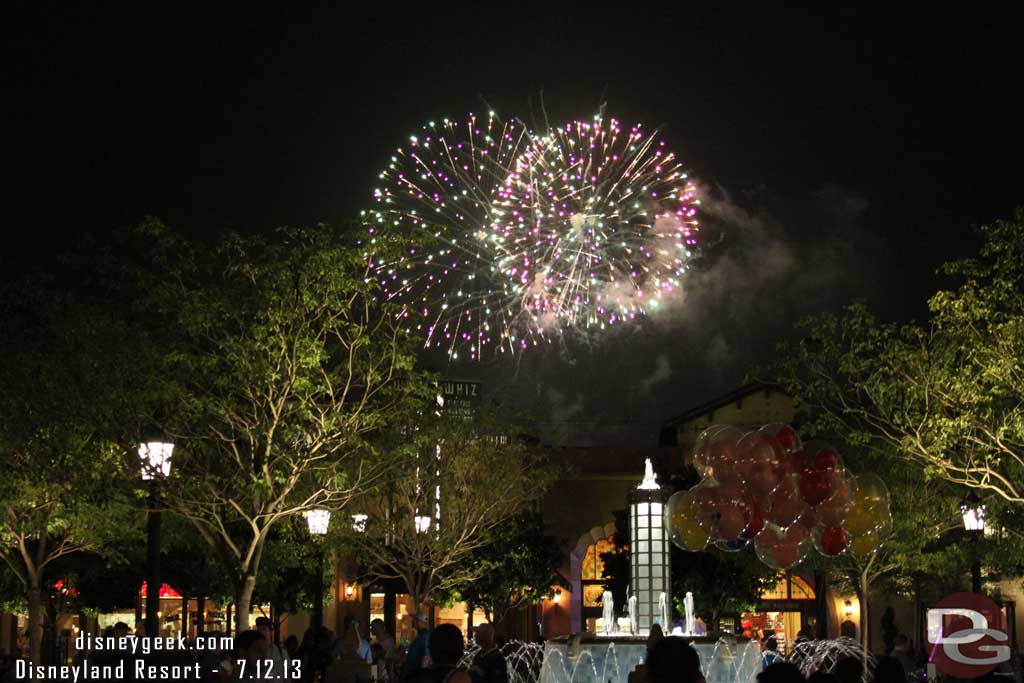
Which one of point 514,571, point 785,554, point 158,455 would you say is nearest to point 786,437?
point 785,554

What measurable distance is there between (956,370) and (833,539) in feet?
20.2

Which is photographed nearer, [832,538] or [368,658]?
[832,538]

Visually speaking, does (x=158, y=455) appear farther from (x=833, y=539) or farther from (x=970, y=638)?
(x=970, y=638)

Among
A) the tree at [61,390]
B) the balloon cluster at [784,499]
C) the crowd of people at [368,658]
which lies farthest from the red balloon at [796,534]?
the tree at [61,390]

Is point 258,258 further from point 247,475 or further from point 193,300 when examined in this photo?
point 247,475

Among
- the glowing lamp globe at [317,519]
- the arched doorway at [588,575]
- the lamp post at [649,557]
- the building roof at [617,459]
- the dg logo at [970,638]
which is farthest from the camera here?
the building roof at [617,459]

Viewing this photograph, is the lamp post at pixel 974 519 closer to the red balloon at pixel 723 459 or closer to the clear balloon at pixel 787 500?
the clear balloon at pixel 787 500

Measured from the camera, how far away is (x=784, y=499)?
66.1 ft

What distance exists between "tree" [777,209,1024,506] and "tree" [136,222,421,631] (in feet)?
31.7

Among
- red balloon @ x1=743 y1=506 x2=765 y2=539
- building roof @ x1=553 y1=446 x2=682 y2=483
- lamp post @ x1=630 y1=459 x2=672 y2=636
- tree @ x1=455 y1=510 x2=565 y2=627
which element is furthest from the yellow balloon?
building roof @ x1=553 y1=446 x2=682 y2=483

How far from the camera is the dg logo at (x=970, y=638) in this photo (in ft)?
27.0

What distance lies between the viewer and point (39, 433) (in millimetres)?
21469

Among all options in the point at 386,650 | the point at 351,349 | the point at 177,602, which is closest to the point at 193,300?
the point at 351,349

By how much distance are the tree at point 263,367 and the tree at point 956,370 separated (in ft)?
31.7
